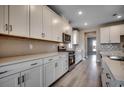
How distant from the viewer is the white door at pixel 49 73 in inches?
88.3

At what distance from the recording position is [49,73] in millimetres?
2406

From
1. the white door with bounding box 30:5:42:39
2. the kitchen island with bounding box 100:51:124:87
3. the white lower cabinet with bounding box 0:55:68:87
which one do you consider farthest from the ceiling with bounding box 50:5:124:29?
the kitchen island with bounding box 100:51:124:87

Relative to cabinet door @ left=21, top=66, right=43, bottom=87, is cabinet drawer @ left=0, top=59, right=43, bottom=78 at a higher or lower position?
higher

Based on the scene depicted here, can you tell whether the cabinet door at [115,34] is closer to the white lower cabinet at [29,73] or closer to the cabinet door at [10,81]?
the white lower cabinet at [29,73]

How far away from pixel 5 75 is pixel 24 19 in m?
1.23

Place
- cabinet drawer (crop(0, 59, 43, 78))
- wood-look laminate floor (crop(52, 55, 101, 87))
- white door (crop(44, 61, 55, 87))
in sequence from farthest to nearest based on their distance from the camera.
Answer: wood-look laminate floor (crop(52, 55, 101, 87))
white door (crop(44, 61, 55, 87))
cabinet drawer (crop(0, 59, 43, 78))

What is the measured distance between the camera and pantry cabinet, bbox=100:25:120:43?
543 centimetres

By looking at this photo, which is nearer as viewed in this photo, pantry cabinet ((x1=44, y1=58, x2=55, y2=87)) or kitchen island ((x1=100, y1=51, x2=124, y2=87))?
kitchen island ((x1=100, y1=51, x2=124, y2=87))

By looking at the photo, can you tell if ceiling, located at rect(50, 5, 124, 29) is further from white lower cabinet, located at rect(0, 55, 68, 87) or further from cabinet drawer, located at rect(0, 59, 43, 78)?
cabinet drawer, located at rect(0, 59, 43, 78)

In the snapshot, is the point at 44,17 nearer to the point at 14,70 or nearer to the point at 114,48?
the point at 14,70

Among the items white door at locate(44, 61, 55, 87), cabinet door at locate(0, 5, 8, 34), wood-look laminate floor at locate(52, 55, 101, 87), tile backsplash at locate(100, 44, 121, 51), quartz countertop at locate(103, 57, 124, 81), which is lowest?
wood-look laminate floor at locate(52, 55, 101, 87)

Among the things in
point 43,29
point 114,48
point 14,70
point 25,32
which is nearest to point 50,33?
point 43,29

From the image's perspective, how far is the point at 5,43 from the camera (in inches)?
75.7

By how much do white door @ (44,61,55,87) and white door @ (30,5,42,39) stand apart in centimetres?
81
